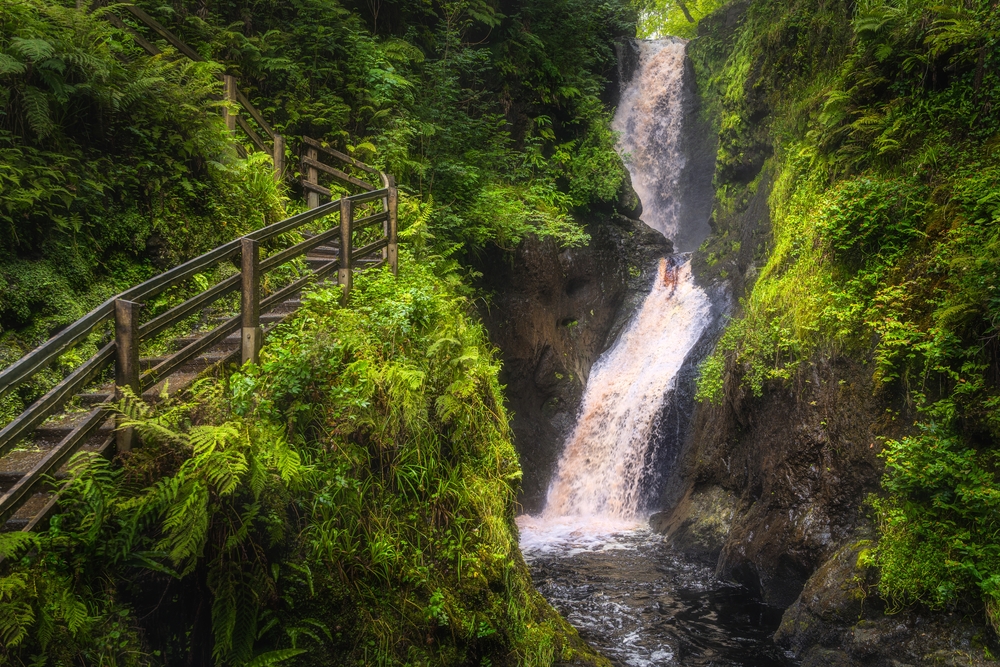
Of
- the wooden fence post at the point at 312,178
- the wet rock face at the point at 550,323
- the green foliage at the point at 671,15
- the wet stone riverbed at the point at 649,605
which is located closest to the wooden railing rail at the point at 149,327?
the wooden fence post at the point at 312,178

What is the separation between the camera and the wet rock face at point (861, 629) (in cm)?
600

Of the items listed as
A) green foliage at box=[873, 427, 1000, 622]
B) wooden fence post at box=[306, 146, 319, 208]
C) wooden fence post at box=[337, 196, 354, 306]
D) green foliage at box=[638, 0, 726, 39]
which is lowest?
green foliage at box=[873, 427, 1000, 622]

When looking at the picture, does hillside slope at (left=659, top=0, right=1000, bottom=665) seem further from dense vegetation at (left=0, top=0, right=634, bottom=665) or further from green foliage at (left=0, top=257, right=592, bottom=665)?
green foliage at (left=0, top=257, right=592, bottom=665)

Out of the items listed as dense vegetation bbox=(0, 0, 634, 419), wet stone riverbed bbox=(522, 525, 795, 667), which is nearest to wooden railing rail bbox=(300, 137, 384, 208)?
dense vegetation bbox=(0, 0, 634, 419)

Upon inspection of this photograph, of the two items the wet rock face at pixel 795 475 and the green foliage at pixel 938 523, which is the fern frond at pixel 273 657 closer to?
the green foliage at pixel 938 523

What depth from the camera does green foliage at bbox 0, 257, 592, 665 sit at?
3.99 meters

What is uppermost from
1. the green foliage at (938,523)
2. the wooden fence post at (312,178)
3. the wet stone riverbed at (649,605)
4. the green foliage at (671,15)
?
the green foliage at (671,15)

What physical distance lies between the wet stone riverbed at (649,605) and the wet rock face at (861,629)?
465mm

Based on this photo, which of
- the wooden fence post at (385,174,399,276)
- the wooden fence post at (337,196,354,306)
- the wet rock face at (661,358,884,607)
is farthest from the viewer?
the wooden fence post at (385,174,399,276)

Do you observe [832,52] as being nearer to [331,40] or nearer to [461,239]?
[461,239]

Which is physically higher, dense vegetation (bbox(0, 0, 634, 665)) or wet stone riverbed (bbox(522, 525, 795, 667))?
dense vegetation (bbox(0, 0, 634, 665))

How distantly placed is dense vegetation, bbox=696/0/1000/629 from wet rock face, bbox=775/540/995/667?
0.24m

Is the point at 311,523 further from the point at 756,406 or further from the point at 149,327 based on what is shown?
the point at 756,406

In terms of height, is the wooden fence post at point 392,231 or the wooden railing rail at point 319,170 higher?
the wooden railing rail at point 319,170
